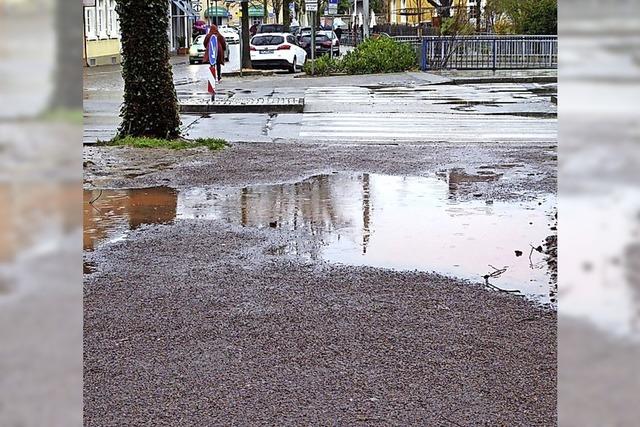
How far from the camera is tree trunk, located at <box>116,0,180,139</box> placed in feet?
47.3

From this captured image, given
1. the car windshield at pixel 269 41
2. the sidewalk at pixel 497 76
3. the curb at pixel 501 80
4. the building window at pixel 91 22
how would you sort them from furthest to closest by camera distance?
the building window at pixel 91 22
the car windshield at pixel 269 41
the sidewalk at pixel 497 76
the curb at pixel 501 80

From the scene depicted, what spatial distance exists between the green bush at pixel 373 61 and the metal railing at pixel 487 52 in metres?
0.78

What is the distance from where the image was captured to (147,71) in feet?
48.5

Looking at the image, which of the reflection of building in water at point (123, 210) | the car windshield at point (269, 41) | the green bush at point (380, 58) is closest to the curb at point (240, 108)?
the reflection of building in water at point (123, 210)

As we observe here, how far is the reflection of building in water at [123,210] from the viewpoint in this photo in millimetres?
9062

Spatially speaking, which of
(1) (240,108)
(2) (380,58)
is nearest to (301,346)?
(1) (240,108)

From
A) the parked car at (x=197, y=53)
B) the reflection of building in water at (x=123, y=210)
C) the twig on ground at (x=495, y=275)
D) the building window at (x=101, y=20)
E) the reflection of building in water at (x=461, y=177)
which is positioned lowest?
the reflection of building in water at (x=461, y=177)

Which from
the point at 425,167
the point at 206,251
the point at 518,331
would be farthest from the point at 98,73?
the point at 518,331

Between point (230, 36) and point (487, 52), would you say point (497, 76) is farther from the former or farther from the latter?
point (230, 36)
